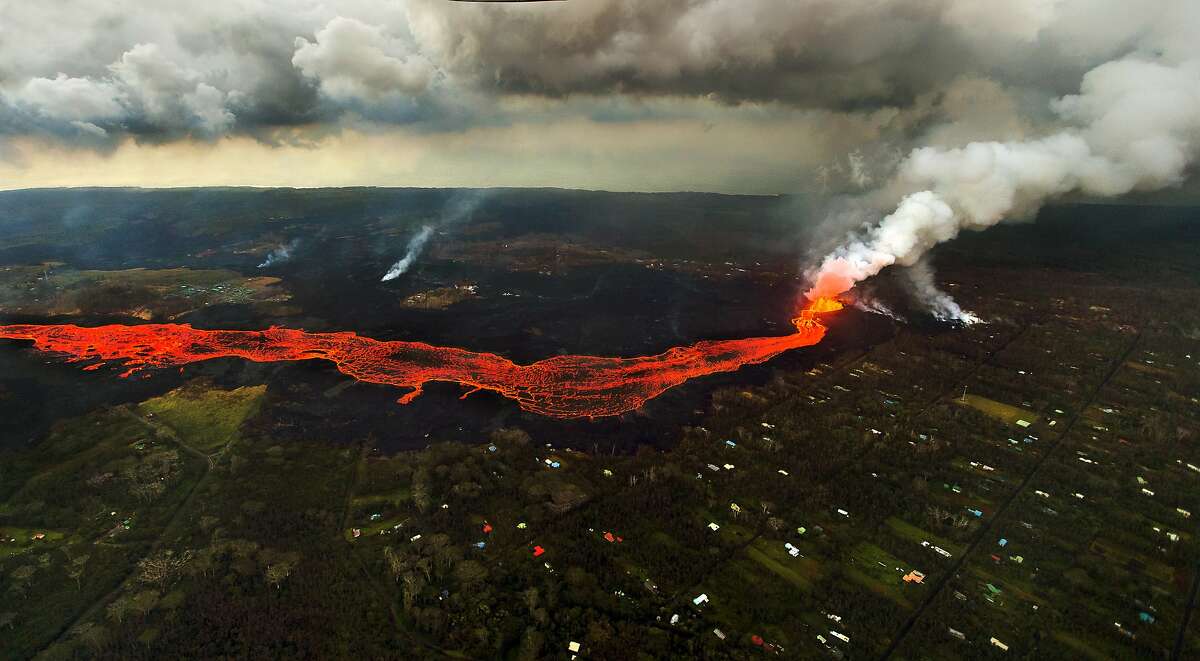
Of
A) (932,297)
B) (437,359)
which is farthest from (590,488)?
(932,297)

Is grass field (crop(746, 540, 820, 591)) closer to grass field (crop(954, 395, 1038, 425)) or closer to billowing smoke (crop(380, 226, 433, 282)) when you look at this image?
grass field (crop(954, 395, 1038, 425))

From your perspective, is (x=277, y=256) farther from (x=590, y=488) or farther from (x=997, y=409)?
(x=997, y=409)

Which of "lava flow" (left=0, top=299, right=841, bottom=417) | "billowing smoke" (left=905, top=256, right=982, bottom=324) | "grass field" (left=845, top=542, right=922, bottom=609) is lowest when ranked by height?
"grass field" (left=845, top=542, right=922, bottom=609)

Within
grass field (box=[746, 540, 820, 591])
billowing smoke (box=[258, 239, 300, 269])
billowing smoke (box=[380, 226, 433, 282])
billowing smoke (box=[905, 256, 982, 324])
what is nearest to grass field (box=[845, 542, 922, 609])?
grass field (box=[746, 540, 820, 591])

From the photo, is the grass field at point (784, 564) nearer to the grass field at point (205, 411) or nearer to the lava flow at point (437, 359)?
the lava flow at point (437, 359)

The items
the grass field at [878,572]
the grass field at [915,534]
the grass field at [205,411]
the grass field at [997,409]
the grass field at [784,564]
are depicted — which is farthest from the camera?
the grass field at [997,409]

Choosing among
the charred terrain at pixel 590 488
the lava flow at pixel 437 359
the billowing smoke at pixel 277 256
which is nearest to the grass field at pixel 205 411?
the charred terrain at pixel 590 488

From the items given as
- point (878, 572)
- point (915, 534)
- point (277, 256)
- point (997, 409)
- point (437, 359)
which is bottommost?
point (878, 572)
